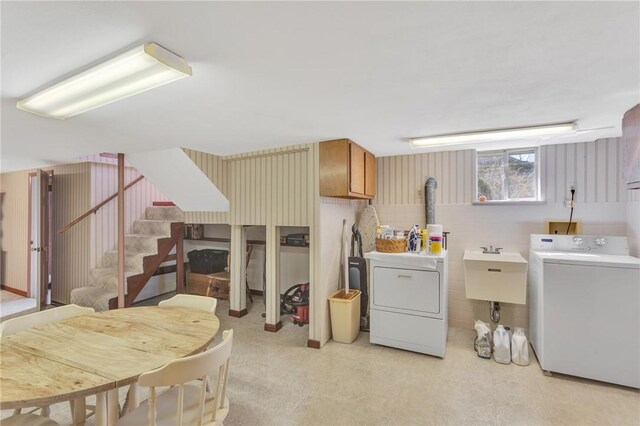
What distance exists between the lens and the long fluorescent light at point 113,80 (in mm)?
1378

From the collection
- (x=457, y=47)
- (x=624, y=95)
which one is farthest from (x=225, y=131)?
(x=624, y=95)

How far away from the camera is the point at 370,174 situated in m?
3.89

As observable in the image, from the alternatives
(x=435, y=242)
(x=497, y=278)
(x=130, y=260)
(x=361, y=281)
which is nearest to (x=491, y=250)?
(x=497, y=278)

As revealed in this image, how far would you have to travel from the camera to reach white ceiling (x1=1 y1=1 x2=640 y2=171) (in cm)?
116

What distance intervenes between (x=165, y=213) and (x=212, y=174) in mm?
2116

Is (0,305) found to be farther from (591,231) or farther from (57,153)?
(591,231)

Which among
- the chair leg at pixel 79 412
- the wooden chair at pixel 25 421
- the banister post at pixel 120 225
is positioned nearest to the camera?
the wooden chair at pixel 25 421

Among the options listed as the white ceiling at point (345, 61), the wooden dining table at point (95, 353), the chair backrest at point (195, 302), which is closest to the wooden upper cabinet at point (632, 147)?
the white ceiling at point (345, 61)

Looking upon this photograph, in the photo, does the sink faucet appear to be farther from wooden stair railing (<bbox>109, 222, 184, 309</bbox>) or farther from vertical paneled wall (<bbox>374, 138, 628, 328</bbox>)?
wooden stair railing (<bbox>109, 222, 184, 309</bbox>)

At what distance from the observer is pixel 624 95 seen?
6.50 ft

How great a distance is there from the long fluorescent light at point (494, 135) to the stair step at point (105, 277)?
4626 mm

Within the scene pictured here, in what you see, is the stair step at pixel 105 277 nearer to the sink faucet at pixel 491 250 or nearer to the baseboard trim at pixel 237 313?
the baseboard trim at pixel 237 313

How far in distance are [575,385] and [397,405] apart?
5.48 feet

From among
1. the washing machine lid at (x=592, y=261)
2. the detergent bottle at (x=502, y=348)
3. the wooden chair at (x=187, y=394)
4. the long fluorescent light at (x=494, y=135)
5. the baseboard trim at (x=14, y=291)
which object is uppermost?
the long fluorescent light at (x=494, y=135)
